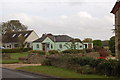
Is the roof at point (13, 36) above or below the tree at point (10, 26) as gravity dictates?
below

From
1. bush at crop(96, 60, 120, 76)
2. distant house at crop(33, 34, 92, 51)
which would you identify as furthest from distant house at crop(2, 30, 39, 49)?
bush at crop(96, 60, 120, 76)

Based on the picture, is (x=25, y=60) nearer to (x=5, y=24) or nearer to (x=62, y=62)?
(x=62, y=62)

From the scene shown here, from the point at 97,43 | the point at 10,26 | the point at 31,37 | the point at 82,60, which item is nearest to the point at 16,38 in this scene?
the point at 31,37

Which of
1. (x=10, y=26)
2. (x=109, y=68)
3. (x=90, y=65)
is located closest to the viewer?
(x=109, y=68)

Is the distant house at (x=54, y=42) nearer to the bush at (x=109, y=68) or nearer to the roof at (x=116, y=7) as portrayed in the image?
the roof at (x=116, y=7)

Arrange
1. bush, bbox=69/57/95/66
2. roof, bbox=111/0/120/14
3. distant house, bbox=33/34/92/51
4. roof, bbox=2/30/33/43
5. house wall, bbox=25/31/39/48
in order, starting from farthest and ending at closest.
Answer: roof, bbox=2/30/33/43, house wall, bbox=25/31/39/48, distant house, bbox=33/34/92/51, roof, bbox=111/0/120/14, bush, bbox=69/57/95/66

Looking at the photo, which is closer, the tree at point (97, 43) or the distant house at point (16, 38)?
the tree at point (97, 43)

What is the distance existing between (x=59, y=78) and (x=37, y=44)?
48611 millimetres

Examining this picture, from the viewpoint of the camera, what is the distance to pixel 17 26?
304 feet

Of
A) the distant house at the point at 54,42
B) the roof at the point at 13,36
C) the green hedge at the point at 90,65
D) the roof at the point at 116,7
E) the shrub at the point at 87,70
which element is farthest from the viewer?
the roof at the point at 13,36

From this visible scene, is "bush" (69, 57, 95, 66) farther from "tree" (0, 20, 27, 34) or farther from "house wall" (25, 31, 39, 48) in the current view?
"tree" (0, 20, 27, 34)

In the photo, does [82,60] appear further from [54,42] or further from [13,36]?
[13,36]

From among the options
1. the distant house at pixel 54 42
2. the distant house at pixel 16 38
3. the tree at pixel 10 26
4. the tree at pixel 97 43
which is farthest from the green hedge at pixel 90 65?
the tree at pixel 10 26

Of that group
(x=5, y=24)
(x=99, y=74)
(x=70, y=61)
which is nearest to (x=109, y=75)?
(x=99, y=74)
